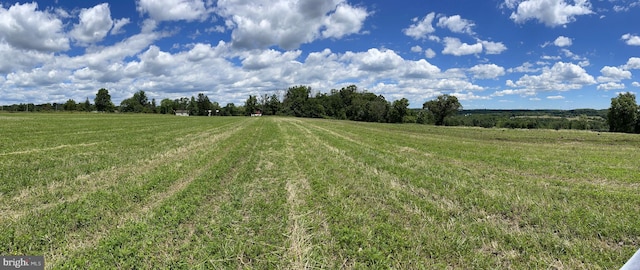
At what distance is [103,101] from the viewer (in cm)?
13188

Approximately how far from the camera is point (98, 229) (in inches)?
203

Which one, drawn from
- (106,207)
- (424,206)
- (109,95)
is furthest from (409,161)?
(109,95)

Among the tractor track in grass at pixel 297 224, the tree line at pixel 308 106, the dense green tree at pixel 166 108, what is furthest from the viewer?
the dense green tree at pixel 166 108

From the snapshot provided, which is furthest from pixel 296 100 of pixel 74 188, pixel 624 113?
pixel 74 188

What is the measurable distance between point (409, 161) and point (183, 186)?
881 cm

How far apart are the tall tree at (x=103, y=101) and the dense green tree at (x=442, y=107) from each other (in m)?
134

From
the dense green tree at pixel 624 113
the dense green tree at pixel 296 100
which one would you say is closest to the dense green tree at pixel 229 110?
the dense green tree at pixel 296 100

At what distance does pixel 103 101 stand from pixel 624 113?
171206mm

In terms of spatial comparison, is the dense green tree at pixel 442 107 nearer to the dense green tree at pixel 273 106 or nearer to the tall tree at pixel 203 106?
the dense green tree at pixel 273 106

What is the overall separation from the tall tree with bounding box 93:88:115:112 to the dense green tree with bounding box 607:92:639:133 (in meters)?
169

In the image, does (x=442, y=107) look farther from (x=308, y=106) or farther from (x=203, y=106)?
(x=203, y=106)

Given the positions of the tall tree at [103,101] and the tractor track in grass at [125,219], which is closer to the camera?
the tractor track in grass at [125,219]

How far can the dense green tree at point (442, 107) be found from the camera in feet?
279

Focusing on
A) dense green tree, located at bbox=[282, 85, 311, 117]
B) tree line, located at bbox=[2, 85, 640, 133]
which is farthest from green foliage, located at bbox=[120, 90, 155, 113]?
dense green tree, located at bbox=[282, 85, 311, 117]
